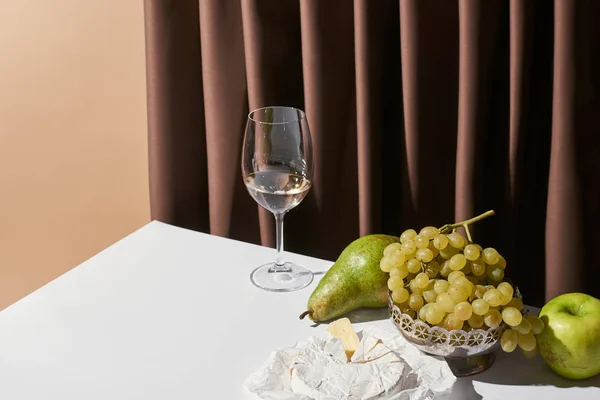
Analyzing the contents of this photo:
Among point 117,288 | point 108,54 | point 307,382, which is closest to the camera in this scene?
point 307,382

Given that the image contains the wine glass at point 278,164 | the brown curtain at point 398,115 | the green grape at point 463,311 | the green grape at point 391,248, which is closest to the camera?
the green grape at point 463,311

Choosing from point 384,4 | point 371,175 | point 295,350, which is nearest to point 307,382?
point 295,350

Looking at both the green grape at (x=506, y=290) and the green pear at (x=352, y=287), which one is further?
the green pear at (x=352, y=287)

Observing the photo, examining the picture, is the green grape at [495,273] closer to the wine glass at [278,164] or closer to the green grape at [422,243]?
the green grape at [422,243]

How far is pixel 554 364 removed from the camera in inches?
30.5

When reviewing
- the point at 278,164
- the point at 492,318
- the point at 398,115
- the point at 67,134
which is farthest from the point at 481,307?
Answer: the point at 67,134

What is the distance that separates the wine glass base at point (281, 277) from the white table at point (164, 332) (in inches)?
0.5

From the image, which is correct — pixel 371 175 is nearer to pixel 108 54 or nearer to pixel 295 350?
pixel 295 350

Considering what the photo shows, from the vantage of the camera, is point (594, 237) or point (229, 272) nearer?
point (229, 272)

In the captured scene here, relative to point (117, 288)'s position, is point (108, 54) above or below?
above

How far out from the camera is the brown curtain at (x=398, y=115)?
111cm

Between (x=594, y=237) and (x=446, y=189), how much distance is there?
0.82ft

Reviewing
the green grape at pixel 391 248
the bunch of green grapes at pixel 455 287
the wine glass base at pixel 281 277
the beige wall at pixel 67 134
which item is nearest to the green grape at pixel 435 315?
the bunch of green grapes at pixel 455 287

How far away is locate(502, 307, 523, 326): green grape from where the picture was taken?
744 mm
